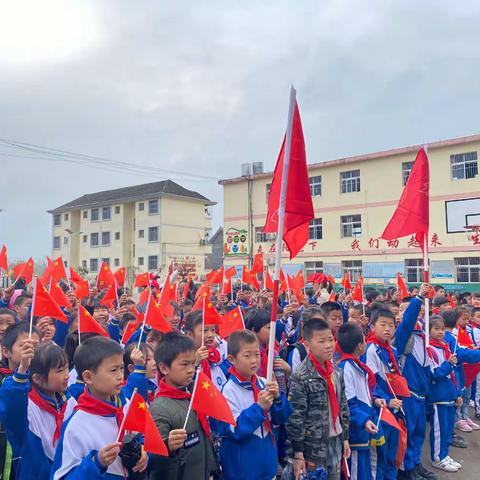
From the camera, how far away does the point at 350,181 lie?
24.1m

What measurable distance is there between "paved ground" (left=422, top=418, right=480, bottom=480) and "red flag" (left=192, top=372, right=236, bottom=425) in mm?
2991

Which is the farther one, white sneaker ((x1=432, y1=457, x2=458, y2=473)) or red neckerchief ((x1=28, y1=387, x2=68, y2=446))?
white sneaker ((x1=432, y1=457, x2=458, y2=473))

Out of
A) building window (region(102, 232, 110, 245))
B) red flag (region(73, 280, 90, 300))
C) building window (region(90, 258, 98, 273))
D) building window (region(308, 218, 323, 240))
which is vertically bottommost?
red flag (region(73, 280, 90, 300))

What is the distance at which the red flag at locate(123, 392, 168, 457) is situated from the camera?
210 centimetres

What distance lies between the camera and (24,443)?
2.44m

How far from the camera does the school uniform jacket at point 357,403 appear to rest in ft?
11.3

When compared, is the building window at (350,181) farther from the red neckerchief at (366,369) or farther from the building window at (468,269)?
the red neckerchief at (366,369)

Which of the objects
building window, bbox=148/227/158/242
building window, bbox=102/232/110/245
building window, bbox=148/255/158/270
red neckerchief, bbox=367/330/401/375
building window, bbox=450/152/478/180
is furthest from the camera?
building window, bbox=102/232/110/245

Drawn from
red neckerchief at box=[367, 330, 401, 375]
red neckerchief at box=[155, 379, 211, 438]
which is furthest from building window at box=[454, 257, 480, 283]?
red neckerchief at box=[155, 379, 211, 438]

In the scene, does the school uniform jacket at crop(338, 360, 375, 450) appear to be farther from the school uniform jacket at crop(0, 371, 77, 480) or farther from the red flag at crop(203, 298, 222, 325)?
the school uniform jacket at crop(0, 371, 77, 480)

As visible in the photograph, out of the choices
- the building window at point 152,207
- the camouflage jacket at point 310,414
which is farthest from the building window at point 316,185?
the camouflage jacket at point 310,414

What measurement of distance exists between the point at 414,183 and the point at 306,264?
20.3 metres

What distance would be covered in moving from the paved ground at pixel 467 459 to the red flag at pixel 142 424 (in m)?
3.38

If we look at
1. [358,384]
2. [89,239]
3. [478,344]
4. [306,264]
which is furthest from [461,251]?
[89,239]
